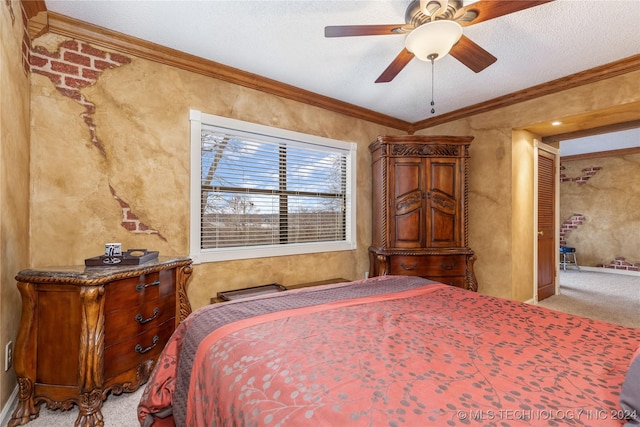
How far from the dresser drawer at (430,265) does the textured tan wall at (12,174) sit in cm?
318

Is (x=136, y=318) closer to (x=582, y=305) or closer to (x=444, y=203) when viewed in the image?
(x=444, y=203)

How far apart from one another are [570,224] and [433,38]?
Answer: 770 centimetres

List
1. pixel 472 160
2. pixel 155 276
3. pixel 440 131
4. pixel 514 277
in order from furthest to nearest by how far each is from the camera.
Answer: pixel 440 131 → pixel 472 160 → pixel 514 277 → pixel 155 276

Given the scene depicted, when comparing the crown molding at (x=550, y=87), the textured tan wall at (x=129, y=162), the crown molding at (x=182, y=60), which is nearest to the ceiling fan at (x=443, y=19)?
the crown molding at (x=182, y=60)

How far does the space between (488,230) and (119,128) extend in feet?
13.5

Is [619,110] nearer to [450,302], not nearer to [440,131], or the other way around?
[440,131]

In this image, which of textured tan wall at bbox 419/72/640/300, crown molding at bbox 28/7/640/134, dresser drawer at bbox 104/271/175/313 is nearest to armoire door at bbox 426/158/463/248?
textured tan wall at bbox 419/72/640/300

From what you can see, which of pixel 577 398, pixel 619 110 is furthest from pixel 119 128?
pixel 619 110

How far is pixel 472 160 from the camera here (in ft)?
12.7

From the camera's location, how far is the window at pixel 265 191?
110 inches

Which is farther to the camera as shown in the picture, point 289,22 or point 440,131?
point 440,131

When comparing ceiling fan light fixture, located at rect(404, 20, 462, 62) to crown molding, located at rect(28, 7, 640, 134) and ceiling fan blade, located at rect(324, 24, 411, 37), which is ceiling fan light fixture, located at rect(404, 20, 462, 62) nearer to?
ceiling fan blade, located at rect(324, 24, 411, 37)

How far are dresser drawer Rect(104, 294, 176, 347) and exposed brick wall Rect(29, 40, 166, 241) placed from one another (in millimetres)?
712

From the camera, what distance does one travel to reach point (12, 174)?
5.71 feet
